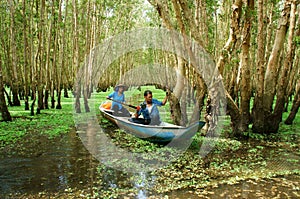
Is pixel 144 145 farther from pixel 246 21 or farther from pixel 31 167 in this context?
pixel 246 21

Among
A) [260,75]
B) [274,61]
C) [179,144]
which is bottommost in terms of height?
[179,144]

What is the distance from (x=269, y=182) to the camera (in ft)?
22.9

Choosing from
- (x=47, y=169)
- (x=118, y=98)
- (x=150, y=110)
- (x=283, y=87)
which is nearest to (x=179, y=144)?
(x=150, y=110)

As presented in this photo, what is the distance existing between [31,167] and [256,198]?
4.96 meters

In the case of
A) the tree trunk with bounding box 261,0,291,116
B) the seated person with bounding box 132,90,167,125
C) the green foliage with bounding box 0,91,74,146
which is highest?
the tree trunk with bounding box 261,0,291,116

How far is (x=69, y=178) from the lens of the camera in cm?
718

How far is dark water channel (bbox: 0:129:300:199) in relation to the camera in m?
6.39

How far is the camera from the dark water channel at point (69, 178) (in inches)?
251

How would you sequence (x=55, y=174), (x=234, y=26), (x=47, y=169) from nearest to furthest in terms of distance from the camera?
(x=55, y=174), (x=47, y=169), (x=234, y=26)

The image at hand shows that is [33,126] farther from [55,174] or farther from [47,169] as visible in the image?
[55,174]

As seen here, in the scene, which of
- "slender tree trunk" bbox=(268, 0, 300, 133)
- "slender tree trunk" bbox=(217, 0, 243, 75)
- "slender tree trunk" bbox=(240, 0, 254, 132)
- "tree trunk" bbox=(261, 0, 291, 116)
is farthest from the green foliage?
"slender tree trunk" bbox=(268, 0, 300, 133)

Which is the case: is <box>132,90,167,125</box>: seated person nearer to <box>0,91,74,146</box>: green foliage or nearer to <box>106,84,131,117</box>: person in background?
<box>0,91,74,146</box>: green foliage

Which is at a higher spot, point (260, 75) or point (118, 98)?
point (260, 75)

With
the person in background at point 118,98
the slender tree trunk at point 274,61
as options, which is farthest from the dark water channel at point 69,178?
the person in background at point 118,98
